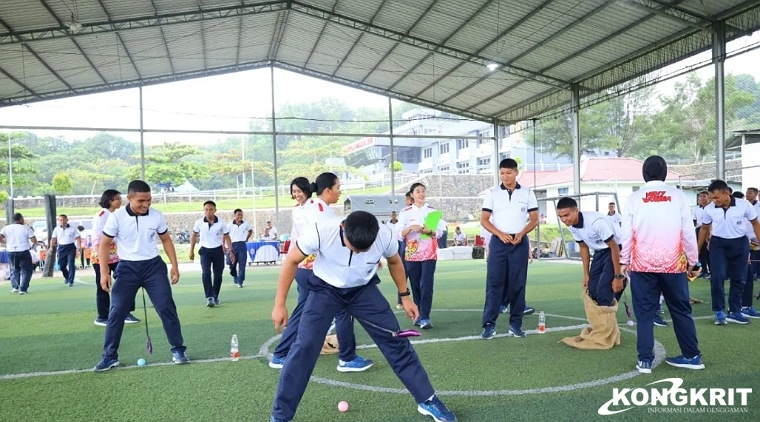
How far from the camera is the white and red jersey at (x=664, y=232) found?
5246mm

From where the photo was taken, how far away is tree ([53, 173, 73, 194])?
105 ft

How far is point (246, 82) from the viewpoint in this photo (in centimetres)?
2666

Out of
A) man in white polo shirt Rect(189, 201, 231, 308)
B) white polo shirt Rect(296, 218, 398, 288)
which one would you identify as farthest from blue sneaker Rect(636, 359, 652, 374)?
man in white polo shirt Rect(189, 201, 231, 308)

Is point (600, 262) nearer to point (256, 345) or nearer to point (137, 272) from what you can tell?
point (256, 345)

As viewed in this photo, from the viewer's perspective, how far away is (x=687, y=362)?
17.7ft

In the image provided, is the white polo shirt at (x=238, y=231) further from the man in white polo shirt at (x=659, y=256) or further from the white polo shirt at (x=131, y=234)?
the man in white polo shirt at (x=659, y=256)

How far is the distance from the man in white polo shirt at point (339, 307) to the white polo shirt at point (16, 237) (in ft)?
45.5

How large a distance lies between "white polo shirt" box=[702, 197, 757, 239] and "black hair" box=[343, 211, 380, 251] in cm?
620

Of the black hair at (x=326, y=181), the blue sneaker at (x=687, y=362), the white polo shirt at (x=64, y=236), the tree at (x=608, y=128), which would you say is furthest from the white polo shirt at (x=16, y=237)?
the tree at (x=608, y=128)

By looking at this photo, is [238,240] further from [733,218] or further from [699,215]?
[733,218]

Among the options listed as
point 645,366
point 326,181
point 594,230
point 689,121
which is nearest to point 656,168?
point 594,230

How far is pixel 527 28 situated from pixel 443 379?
16.2m

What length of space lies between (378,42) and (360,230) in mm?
20347

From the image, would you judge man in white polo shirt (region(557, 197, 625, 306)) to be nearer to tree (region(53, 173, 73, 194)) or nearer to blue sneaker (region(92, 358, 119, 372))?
blue sneaker (region(92, 358, 119, 372))
